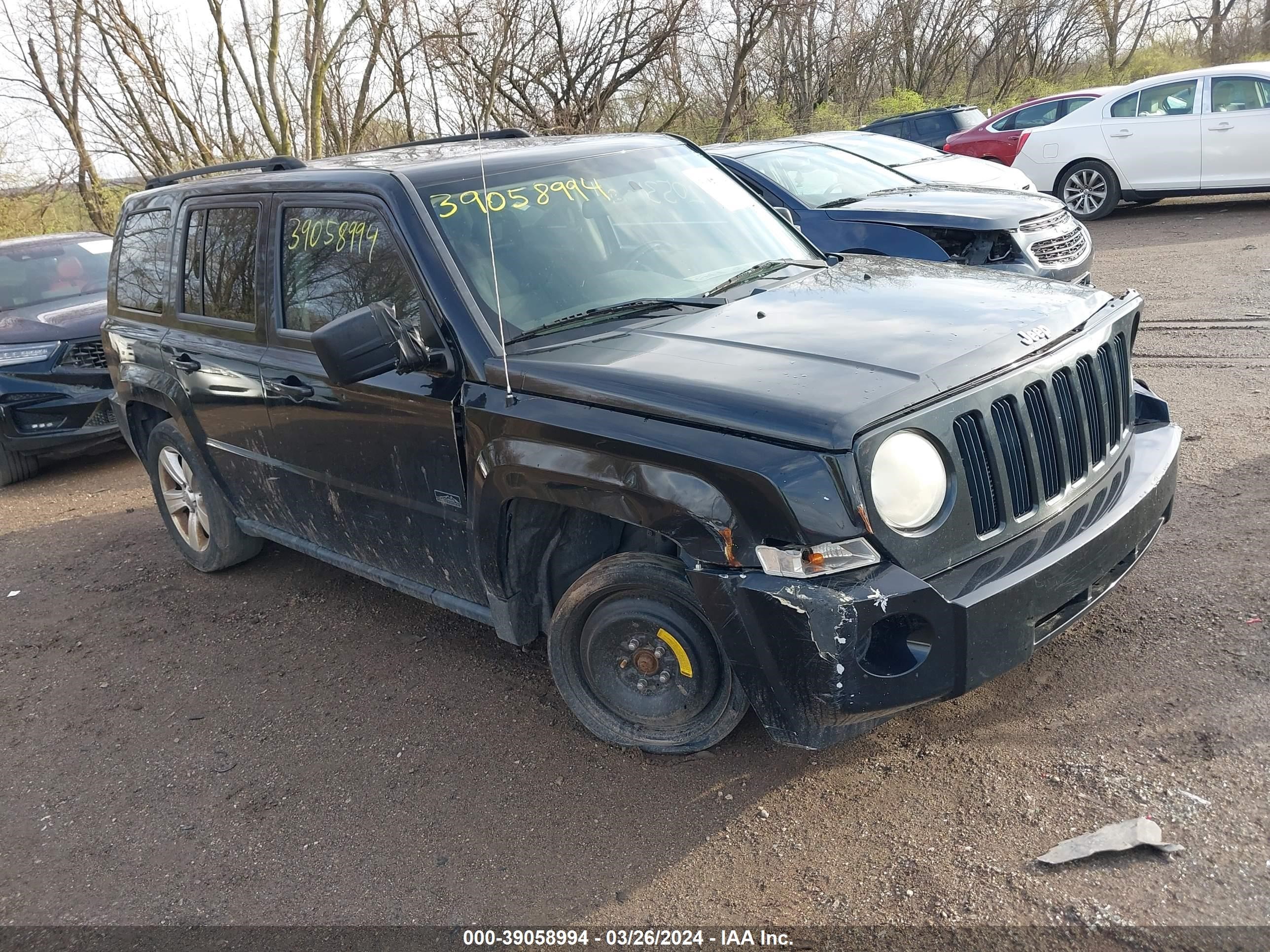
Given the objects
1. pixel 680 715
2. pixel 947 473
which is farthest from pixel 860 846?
pixel 947 473

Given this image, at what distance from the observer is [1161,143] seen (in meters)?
12.6

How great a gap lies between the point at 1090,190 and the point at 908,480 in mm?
12598

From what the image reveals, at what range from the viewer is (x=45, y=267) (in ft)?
28.8

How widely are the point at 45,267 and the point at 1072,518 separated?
28.8ft

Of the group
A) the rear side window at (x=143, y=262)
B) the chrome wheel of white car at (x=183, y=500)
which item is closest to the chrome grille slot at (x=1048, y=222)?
the rear side window at (x=143, y=262)

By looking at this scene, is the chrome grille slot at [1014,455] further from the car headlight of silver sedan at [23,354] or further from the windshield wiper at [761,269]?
the car headlight of silver sedan at [23,354]

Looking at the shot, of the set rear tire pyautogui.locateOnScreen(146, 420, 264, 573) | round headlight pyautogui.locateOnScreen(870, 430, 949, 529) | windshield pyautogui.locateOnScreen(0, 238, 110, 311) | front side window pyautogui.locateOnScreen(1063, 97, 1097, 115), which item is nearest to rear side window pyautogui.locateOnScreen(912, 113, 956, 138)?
front side window pyautogui.locateOnScreen(1063, 97, 1097, 115)

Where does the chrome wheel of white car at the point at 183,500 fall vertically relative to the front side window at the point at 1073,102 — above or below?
below

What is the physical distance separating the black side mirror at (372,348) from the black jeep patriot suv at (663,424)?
11 mm

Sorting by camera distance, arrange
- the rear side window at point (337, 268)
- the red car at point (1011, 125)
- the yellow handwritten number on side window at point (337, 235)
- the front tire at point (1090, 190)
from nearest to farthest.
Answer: the rear side window at point (337, 268)
the yellow handwritten number on side window at point (337, 235)
the front tire at point (1090, 190)
the red car at point (1011, 125)

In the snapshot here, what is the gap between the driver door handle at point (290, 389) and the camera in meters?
4.01

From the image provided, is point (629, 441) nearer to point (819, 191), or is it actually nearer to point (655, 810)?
point (655, 810)

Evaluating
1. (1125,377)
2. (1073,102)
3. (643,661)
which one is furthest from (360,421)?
(1073,102)

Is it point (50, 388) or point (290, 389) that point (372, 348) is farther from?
point (50, 388)
